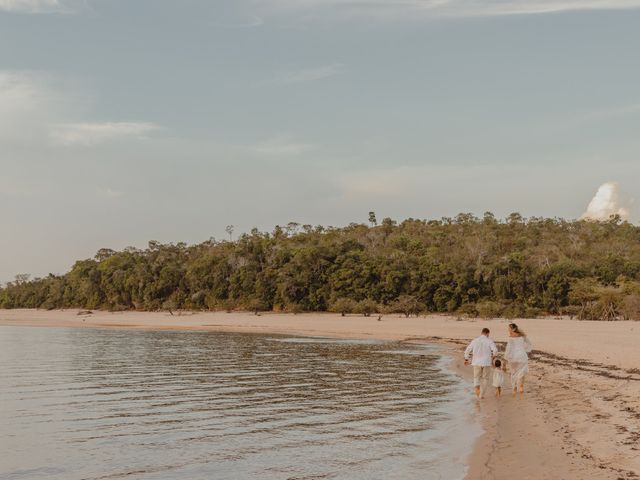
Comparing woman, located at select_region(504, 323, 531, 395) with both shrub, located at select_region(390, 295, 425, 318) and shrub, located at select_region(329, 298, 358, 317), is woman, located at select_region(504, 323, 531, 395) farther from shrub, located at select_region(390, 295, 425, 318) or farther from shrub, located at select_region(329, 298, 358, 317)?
shrub, located at select_region(329, 298, 358, 317)

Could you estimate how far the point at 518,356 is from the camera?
18.3 metres

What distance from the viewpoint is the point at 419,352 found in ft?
110

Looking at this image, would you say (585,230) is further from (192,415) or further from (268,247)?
(192,415)

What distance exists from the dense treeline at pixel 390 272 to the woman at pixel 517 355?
34220 mm

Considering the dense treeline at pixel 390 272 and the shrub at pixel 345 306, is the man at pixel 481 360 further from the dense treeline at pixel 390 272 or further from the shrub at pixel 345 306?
the shrub at pixel 345 306

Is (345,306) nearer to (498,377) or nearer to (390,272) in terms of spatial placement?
(390,272)

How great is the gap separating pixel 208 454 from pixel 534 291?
54.8m

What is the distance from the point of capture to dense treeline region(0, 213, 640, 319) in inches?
2346

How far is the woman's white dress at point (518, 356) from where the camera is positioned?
18.2m

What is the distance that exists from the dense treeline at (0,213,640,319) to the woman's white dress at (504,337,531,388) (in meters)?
34.2

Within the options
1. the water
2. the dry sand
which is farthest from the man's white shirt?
the water

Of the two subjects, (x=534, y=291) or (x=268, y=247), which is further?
(x=268, y=247)

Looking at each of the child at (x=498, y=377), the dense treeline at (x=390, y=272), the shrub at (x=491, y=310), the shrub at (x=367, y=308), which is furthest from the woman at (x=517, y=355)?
the shrub at (x=367, y=308)

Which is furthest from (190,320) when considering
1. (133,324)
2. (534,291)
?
(534,291)
